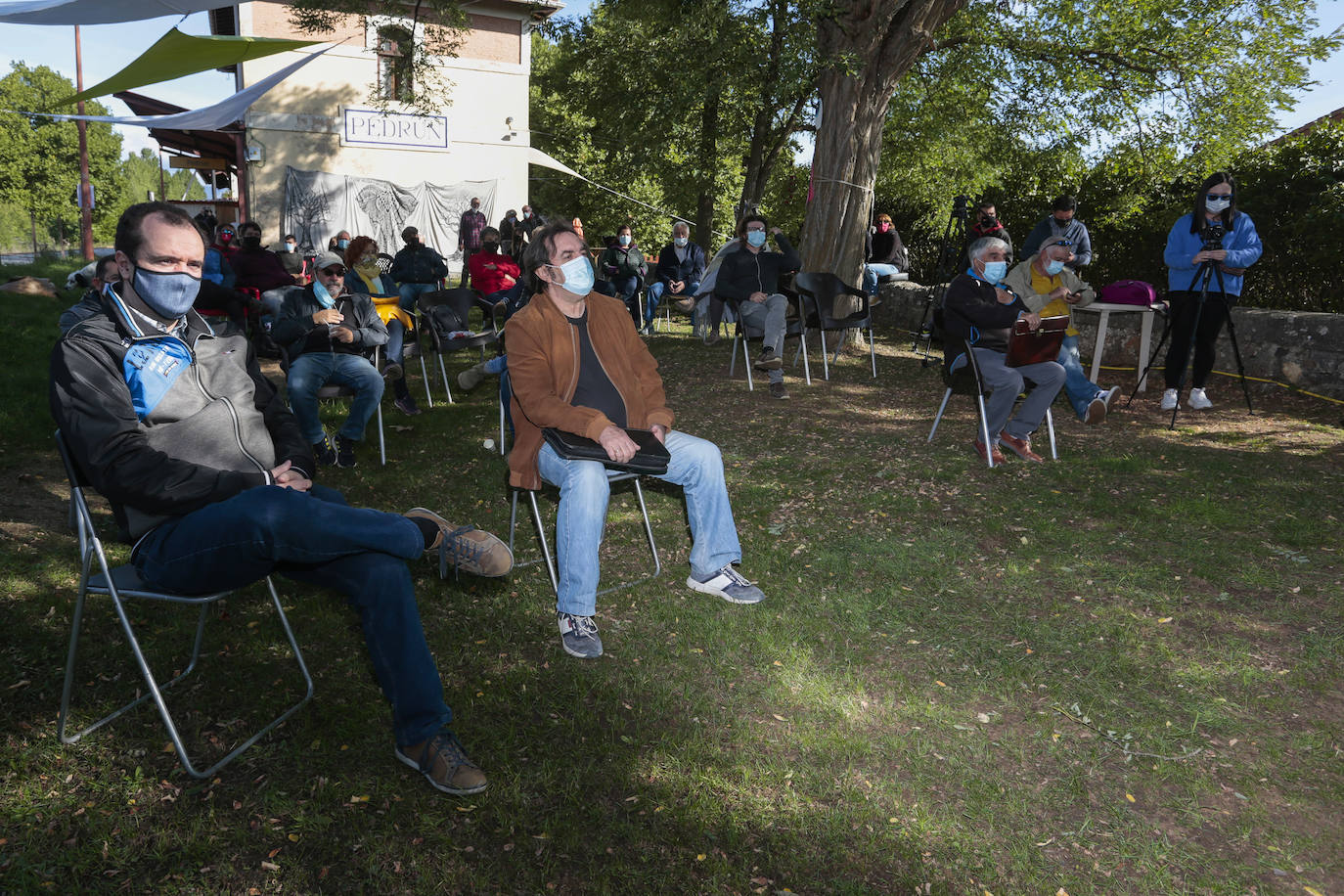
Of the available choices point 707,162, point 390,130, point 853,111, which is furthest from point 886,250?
point 390,130

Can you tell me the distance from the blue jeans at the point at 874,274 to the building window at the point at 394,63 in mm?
8669

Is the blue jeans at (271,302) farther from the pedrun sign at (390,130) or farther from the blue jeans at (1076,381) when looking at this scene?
the pedrun sign at (390,130)

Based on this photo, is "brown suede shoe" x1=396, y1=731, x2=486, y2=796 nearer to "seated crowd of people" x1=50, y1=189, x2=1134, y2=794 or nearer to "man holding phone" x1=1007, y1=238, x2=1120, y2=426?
"seated crowd of people" x1=50, y1=189, x2=1134, y2=794

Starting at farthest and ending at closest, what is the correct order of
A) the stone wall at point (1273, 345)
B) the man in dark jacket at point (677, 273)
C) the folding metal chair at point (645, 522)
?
the man in dark jacket at point (677, 273), the stone wall at point (1273, 345), the folding metal chair at point (645, 522)

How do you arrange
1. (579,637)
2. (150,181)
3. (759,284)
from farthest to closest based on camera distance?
1. (150,181)
2. (759,284)
3. (579,637)

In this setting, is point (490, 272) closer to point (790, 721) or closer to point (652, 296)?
point (652, 296)

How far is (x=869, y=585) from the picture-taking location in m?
4.07

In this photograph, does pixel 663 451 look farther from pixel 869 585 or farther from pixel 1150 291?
pixel 1150 291

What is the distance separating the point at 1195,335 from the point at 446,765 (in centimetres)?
755

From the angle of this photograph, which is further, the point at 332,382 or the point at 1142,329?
the point at 1142,329

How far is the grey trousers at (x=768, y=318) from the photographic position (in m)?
8.54

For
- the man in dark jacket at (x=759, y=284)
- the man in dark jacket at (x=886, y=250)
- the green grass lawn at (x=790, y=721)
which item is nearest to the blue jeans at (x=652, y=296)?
the man in dark jacket at (x=886, y=250)

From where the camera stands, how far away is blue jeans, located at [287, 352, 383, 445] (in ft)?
19.3

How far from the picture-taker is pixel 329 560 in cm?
256
